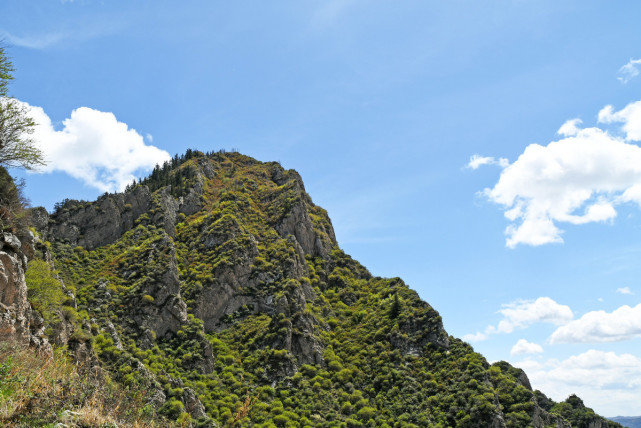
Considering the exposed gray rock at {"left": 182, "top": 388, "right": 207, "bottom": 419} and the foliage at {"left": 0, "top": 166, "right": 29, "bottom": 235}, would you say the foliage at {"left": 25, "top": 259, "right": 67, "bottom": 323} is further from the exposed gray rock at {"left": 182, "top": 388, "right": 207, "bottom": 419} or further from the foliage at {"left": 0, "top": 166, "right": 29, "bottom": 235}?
the exposed gray rock at {"left": 182, "top": 388, "right": 207, "bottom": 419}

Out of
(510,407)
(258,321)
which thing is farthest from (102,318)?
(510,407)

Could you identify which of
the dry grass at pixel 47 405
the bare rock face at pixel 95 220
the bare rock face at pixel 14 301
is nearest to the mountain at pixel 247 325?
the bare rock face at pixel 95 220

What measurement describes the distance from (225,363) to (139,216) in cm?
5017

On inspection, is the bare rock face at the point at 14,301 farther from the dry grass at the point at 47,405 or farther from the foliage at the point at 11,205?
the dry grass at the point at 47,405

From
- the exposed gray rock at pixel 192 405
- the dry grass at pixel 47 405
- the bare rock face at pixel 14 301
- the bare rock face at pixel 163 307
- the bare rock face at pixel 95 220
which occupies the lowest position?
the exposed gray rock at pixel 192 405

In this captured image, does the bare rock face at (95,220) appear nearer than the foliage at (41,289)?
No

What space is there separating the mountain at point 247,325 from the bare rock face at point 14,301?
471 centimetres

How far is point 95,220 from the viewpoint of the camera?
298ft

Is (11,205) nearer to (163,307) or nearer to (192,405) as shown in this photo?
(192,405)

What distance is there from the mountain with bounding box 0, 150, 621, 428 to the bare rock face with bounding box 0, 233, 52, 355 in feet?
15.5

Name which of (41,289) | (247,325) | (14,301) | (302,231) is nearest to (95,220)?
(247,325)

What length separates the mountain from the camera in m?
56.2

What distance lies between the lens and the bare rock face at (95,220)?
85.6m

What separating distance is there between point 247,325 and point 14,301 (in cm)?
6164
